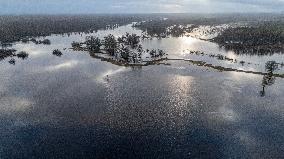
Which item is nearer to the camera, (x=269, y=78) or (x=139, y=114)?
(x=139, y=114)

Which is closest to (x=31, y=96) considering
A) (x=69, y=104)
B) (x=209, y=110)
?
(x=69, y=104)

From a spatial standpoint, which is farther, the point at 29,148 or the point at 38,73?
the point at 38,73

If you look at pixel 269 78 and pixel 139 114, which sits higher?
pixel 269 78

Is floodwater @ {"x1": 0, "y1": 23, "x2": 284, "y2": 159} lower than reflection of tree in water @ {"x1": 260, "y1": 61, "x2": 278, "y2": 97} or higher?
lower

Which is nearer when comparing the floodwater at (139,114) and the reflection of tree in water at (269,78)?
the floodwater at (139,114)

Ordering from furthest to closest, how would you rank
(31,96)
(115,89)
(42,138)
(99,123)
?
(115,89), (31,96), (99,123), (42,138)

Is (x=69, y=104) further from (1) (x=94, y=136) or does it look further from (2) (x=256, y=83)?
(2) (x=256, y=83)

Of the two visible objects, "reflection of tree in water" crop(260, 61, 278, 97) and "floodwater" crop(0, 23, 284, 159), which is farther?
"reflection of tree in water" crop(260, 61, 278, 97)

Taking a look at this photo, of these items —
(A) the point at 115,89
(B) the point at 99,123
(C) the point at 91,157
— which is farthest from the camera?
(A) the point at 115,89
